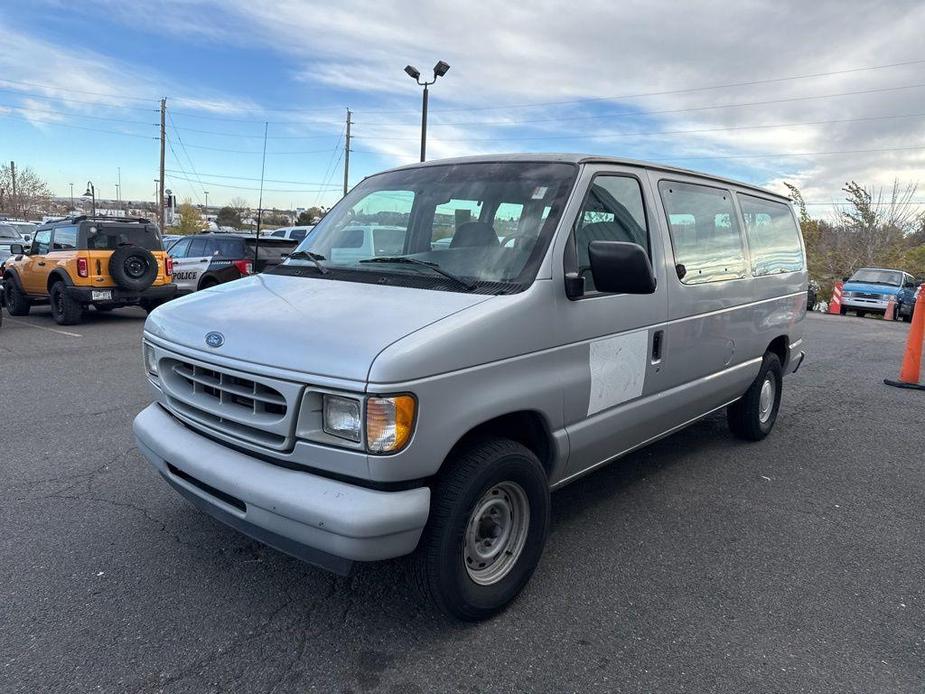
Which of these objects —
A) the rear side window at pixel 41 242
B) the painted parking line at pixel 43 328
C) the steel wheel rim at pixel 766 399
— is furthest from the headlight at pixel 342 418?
the rear side window at pixel 41 242

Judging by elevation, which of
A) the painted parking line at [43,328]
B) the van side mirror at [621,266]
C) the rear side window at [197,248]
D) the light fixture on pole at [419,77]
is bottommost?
the painted parking line at [43,328]

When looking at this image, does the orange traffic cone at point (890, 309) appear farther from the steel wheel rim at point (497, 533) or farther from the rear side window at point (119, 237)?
the steel wheel rim at point (497, 533)

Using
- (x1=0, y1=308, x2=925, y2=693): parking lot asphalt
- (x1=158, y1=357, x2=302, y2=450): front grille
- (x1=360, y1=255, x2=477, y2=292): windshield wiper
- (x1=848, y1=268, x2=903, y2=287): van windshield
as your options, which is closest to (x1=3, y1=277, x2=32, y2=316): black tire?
(x1=0, y1=308, x2=925, y2=693): parking lot asphalt

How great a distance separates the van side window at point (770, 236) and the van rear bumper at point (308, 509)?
12.3 feet

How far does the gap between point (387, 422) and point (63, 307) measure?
1126 cm

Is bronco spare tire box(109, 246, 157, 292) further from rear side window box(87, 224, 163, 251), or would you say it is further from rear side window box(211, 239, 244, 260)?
rear side window box(211, 239, 244, 260)

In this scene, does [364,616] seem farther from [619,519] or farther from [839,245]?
[839,245]

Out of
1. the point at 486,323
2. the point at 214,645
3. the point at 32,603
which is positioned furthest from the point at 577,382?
the point at 32,603

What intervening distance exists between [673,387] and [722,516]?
0.87 metres

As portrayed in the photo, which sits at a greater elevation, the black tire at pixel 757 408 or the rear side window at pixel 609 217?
the rear side window at pixel 609 217

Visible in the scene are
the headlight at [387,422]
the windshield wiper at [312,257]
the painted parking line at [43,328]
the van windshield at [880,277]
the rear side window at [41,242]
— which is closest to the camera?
the headlight at [387,422]

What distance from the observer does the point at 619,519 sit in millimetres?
3957

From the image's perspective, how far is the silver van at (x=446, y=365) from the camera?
7.86ft

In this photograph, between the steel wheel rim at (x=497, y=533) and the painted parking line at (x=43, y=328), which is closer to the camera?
the steel wheel rim at (x=497, y=533)
